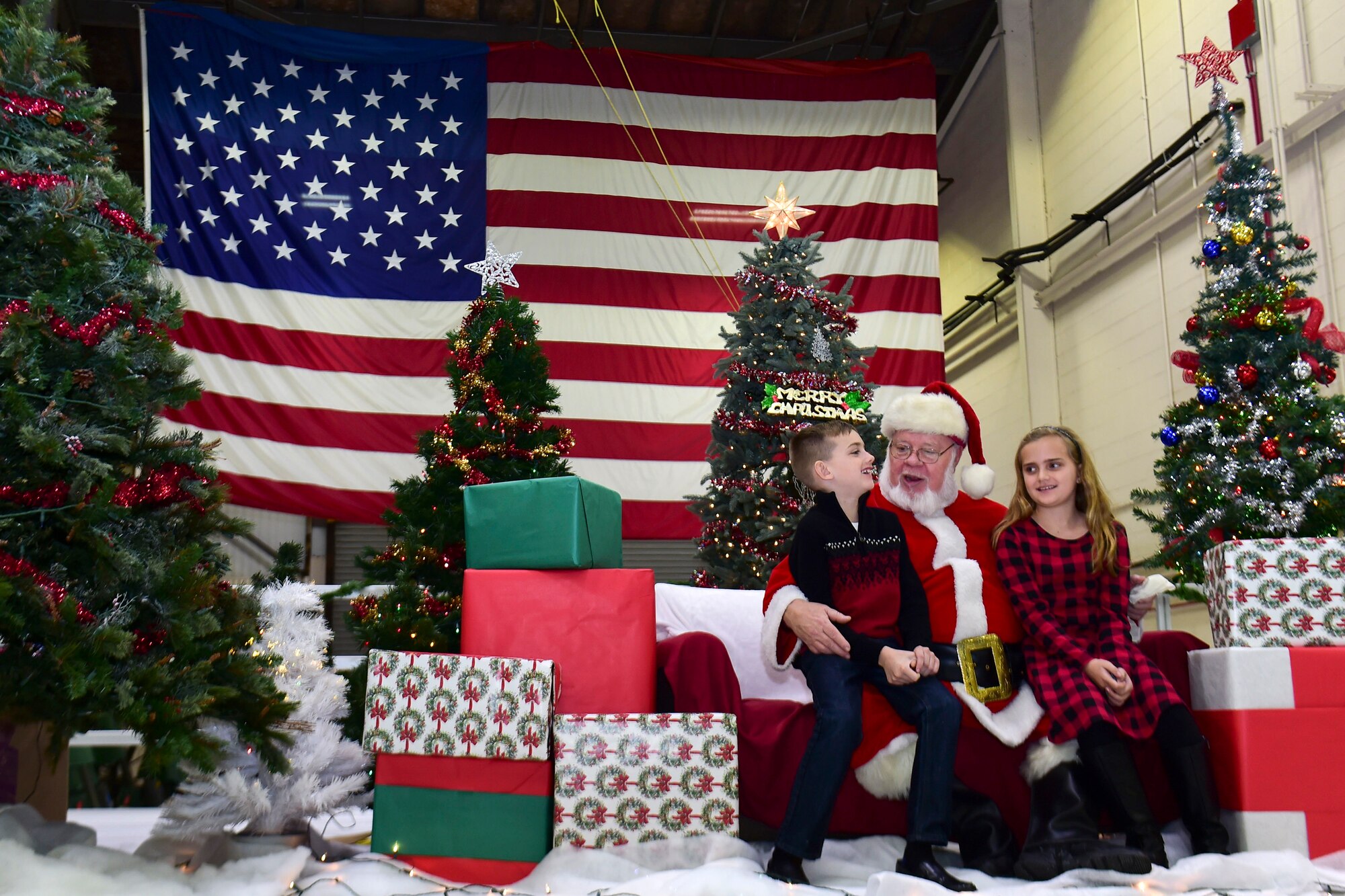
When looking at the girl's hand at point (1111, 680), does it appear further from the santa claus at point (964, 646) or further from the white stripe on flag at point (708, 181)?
the white stripe on flag at point (708, 181)

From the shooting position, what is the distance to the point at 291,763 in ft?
10.0

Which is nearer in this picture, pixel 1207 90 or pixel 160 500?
pixel 160 500

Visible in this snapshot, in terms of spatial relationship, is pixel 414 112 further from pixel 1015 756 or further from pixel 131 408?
pixel 1015 756

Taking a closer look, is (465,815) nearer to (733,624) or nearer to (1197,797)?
(733,624)

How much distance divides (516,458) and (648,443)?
3789 millimetres

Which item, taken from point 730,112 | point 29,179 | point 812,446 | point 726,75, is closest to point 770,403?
point 812,446

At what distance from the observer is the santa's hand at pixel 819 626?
9.59 feet

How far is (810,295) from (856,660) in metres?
3.66

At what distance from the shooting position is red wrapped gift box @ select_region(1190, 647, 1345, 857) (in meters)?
2.80

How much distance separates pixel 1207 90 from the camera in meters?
7.27

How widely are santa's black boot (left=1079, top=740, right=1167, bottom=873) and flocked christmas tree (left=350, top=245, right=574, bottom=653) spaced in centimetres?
253

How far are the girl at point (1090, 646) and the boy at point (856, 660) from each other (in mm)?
306

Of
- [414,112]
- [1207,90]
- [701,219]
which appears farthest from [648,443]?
[1207,90]

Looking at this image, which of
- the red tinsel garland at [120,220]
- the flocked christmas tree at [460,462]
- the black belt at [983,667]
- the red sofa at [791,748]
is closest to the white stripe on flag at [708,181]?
the flocked christmas tree at [460,462]
